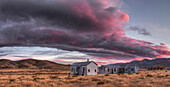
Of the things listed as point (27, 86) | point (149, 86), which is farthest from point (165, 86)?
point (27, 86)

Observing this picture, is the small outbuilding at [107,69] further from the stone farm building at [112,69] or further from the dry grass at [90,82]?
the dry grass at [90,82]

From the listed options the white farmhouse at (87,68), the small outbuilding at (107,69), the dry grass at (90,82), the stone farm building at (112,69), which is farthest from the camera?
the stone farm building at (112,69)

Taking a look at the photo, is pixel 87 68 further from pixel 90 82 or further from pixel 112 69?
pixel 90 82

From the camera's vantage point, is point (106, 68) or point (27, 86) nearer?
point (27, 86)

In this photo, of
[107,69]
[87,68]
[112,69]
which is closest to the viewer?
[87,68]

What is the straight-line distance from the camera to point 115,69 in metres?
54.2

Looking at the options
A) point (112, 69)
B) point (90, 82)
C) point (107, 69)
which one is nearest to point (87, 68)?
point (107, 69)

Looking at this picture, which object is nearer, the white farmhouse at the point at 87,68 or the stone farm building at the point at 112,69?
the white farmhouse at the point at 87,68

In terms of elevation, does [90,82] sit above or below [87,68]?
below

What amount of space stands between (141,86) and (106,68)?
36891 mm

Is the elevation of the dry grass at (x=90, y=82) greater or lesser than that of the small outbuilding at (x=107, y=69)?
greater

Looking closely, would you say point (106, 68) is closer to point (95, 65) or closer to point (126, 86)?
Answer: point (95, 65)

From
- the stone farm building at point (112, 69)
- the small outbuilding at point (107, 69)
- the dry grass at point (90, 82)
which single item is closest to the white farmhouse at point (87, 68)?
the small outbuilding at point (107, 69)

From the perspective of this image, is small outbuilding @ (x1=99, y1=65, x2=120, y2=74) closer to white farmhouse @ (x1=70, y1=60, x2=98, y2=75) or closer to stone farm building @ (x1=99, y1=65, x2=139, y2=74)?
stone farm building @ (x1=99, y1=65, x2=139, y2=74)
